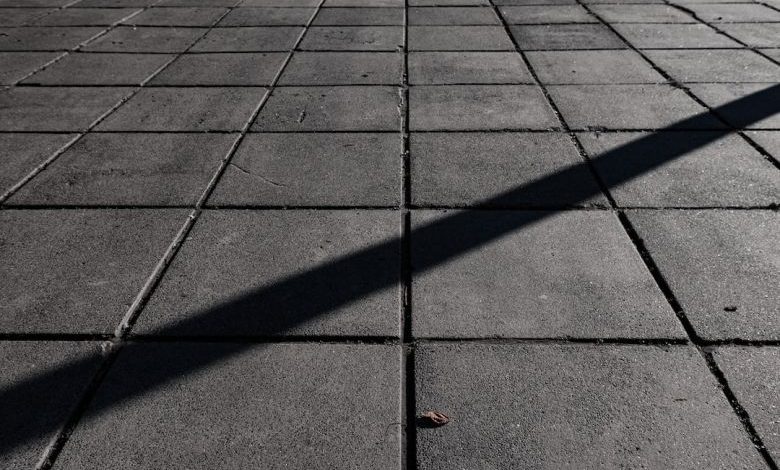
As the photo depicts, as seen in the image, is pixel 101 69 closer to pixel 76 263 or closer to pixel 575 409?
pixel 76 263

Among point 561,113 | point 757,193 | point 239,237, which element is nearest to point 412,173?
point 239,237

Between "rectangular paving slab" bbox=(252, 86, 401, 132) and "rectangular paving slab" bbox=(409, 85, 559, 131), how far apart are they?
162mm

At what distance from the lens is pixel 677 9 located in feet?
25.3

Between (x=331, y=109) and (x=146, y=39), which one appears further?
(x=146, y=39)

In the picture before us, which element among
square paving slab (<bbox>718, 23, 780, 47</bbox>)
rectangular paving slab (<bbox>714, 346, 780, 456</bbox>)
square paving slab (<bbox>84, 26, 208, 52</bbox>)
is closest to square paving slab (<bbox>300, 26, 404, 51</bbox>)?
square paving slab (<bbox>84, 26, 208, 52</bbox>)

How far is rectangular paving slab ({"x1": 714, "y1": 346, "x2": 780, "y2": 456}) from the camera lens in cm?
213

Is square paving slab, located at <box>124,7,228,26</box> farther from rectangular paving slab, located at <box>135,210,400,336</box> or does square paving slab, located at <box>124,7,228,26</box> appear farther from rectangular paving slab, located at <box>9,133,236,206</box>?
rectangular paving slab, located at <box>135,210,400,336</box>

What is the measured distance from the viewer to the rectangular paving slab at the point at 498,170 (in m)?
3.56

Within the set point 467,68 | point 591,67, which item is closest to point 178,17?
point 467,68

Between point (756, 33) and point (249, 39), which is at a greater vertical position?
point (249, 39)

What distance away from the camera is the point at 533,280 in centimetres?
288

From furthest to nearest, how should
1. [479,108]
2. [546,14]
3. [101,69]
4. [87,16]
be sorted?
[87,16] < [546,14] < [101,69] < [479,108]

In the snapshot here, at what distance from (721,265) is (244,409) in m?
2.02

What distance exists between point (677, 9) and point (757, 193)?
4.88 m
